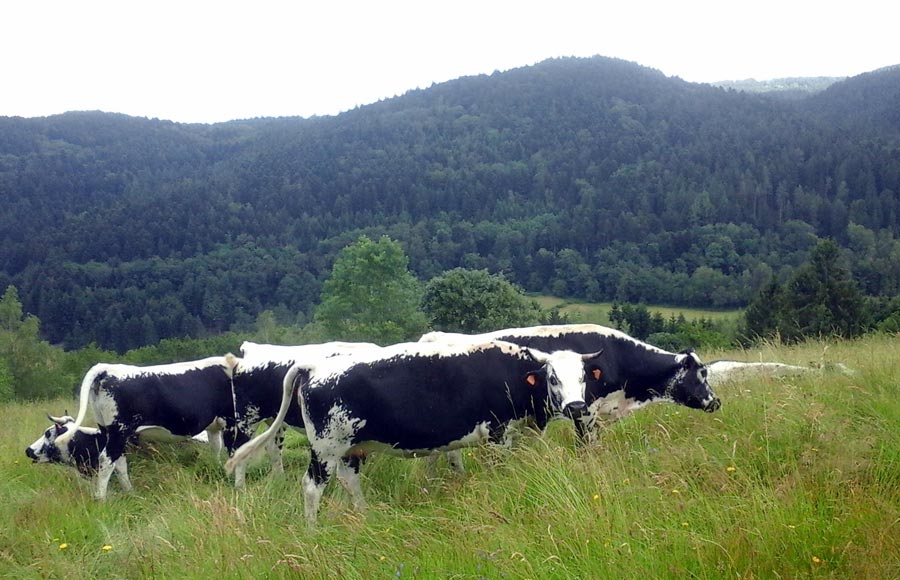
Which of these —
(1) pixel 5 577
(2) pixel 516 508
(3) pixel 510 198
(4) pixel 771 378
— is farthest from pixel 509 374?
(3) pixel 510 198

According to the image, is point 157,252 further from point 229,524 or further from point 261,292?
point 229,524

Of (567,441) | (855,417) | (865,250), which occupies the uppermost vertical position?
(855,417)

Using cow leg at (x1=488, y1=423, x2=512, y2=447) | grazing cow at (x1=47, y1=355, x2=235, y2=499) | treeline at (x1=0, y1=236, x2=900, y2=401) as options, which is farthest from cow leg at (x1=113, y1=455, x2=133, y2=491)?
treeline at (x1=0, y1=236, x2=900, y2=401)

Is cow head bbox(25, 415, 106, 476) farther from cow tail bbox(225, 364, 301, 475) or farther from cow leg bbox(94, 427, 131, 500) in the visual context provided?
cow tail bbox(225, 364, 301, 475)

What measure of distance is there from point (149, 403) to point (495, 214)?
142 meters

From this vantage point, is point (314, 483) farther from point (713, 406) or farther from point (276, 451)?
point (713, 406)

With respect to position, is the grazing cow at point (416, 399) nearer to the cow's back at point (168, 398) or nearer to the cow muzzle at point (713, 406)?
the cow muzzle at point (713, 406)

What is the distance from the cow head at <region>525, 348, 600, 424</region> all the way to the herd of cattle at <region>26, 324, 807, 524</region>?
0.01 meters

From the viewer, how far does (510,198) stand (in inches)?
6186

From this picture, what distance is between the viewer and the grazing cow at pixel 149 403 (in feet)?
30.8

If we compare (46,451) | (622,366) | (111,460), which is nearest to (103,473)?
(111,460)

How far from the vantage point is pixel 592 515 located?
4637 millimetres

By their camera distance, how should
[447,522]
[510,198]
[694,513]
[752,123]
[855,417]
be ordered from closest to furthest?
[694,513], [447,522], [855,417], [510,198], [752,123]

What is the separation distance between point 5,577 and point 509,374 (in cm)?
475
